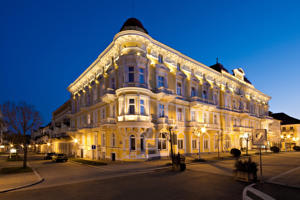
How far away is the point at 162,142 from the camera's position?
28906 mm

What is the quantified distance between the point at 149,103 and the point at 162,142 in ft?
20.6

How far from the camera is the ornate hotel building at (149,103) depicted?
25.8 metres

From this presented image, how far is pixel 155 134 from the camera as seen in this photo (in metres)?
28.0

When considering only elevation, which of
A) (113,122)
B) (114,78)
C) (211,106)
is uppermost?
(114,78)

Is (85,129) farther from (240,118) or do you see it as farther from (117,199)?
(240,118)

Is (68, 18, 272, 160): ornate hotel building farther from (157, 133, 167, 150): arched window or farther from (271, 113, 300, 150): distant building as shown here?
(271, 113, 300, 150): distant building

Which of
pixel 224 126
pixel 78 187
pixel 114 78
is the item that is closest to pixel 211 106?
pixel 224 126

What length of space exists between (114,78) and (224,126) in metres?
25.2

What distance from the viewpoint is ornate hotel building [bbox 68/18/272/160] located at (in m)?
25.8

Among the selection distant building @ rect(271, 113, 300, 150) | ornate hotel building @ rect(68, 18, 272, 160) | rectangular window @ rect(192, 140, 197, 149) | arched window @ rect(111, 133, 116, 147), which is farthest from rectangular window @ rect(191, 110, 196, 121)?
distant building @ rect(271, 113, 300, 150)

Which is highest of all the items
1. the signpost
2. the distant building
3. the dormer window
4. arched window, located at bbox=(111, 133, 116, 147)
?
the dormer window

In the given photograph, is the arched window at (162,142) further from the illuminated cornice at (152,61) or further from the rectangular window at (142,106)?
the illuminated cornice at (152,61)

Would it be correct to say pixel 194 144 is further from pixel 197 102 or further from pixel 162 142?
pixel 162 142

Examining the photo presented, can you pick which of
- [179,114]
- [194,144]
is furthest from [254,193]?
[194,144]
